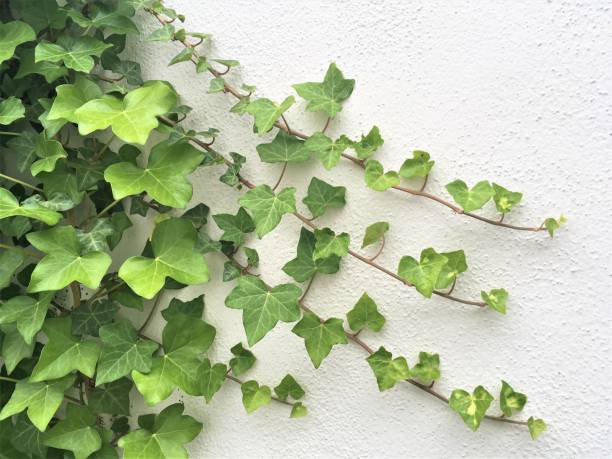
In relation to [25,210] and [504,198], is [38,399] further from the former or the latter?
[504,198]

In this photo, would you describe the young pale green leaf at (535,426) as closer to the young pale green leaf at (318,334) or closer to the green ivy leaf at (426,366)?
the green ivy leaf at (426,366)

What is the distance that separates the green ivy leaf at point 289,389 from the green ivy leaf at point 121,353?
262 mm

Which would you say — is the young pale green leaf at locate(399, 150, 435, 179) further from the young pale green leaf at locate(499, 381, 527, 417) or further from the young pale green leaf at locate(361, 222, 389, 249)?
the young pale green leaf at locate(499, 381, 527, 417)

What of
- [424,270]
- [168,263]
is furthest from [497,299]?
[168,263]

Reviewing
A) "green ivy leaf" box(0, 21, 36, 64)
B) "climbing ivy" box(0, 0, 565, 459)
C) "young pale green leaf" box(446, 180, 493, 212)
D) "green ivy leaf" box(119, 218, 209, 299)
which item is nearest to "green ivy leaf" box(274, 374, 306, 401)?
"climbing ivy" box(0, 0, 565, 459)

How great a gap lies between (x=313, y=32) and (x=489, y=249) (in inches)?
20.5

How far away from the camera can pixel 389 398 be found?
0.96 m

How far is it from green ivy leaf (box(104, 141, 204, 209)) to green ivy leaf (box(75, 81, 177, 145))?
0.08m

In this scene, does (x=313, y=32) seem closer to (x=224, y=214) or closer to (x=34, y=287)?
(x=224, y=214)

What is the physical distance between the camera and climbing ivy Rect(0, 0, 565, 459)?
877 mm

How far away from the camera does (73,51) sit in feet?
3.17

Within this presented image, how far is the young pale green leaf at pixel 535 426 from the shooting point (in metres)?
0.84

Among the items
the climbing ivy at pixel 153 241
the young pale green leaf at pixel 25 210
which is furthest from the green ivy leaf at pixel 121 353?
the young pale green leaf at pixel 25 210

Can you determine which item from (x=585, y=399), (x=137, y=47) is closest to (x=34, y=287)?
(x=137, y=47)
